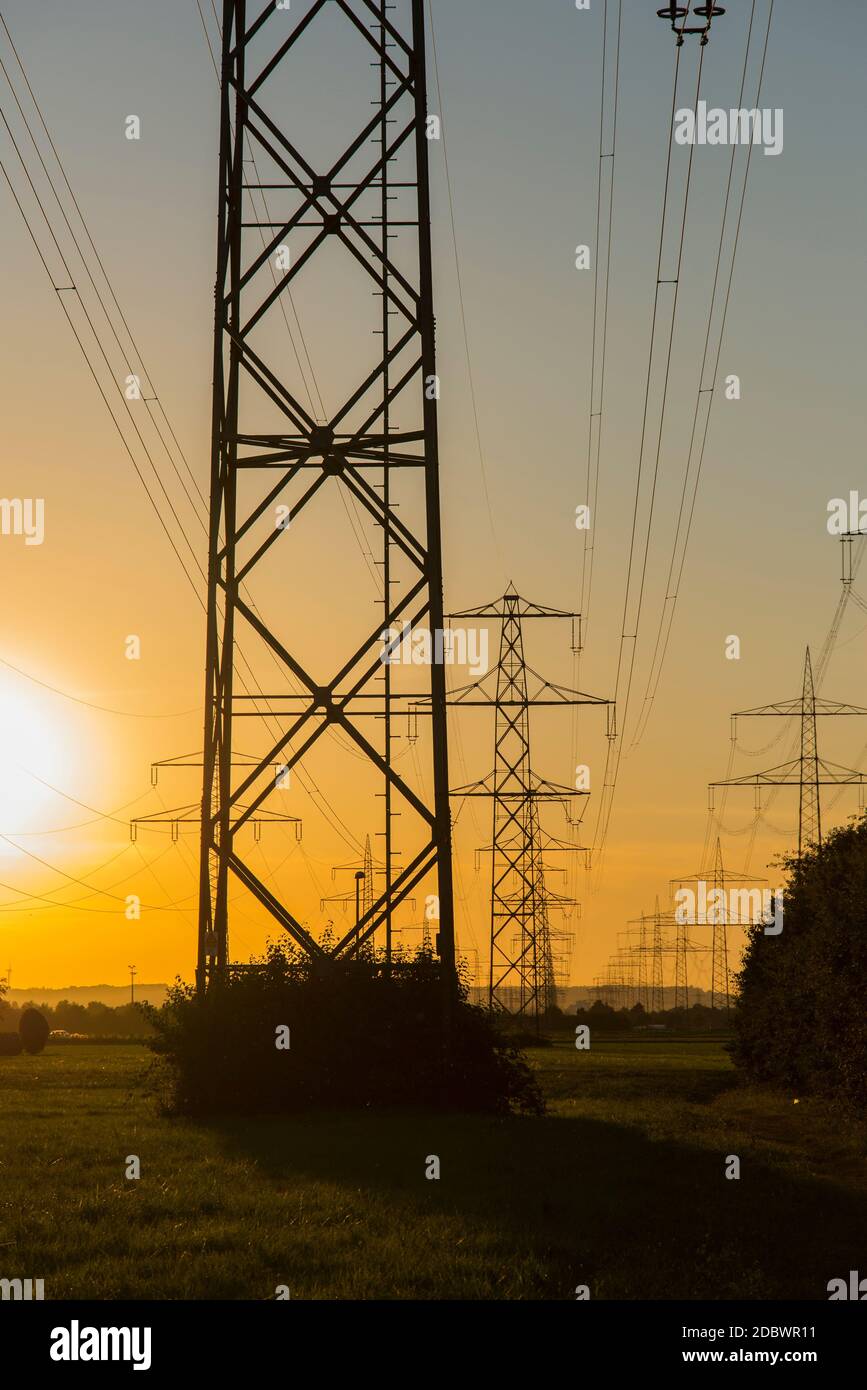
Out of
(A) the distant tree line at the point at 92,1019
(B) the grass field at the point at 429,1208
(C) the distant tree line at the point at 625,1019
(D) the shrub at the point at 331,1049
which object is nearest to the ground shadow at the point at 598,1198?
(B) the grass field at the point at 429,1208

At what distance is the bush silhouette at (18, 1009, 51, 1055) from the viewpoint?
67.1 meters

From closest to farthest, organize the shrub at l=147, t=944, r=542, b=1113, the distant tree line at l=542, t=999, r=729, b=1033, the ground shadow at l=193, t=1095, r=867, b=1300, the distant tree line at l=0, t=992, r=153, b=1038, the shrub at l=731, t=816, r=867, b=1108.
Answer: the ground shadow at l=193, t=1095, r=867, b=1300 < the shrub at l=147, t=944, r=542, b=1113 < the shrub at l=731, t=816, r=867, b=1108 < the distant tree line at l=542, t=999, r=729, b=1033 < the distant tree line at l=0, t=992, r=153, b=1038

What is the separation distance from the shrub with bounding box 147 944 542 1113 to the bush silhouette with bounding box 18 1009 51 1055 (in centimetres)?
4433

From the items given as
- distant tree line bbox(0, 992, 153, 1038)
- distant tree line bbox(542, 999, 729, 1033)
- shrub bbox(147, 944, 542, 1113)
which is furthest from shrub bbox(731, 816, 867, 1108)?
distant tree line bbox(0, 992, 153, 1038)

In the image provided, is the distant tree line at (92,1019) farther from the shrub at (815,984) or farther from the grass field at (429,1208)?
the grass field at (429,1208)

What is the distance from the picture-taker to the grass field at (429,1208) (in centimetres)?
1082

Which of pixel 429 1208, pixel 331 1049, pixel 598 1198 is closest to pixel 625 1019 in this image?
pixel 331 1049

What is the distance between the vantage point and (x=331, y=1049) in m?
24.6

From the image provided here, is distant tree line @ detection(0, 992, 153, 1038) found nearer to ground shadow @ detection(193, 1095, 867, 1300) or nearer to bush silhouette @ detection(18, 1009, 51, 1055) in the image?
bush silhouette @ detection(18, 1009, 51, 1055)

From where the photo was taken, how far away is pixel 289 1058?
24562 millimetres

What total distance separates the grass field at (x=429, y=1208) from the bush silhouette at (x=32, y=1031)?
4430 centimetres

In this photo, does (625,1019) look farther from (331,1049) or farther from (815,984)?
(331,1049)
